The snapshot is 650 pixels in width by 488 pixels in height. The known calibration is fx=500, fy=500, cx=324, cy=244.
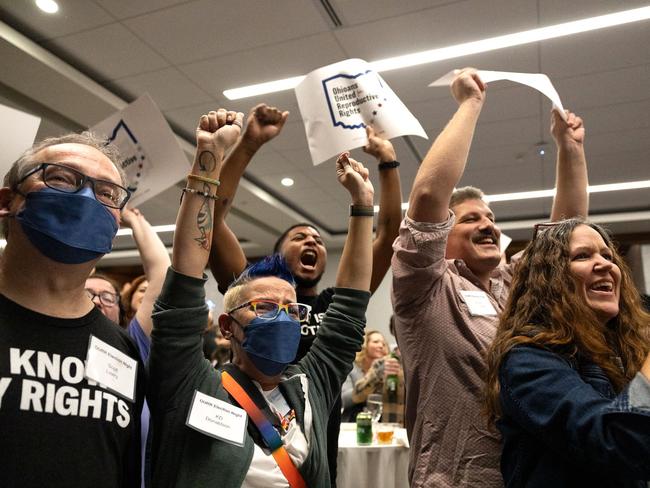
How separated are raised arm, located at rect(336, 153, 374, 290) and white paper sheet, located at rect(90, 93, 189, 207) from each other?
543 mm

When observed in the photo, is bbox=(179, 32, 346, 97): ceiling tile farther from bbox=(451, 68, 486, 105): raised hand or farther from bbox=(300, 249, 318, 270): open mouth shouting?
bbox=(451, 68, 486, 105): raised hand

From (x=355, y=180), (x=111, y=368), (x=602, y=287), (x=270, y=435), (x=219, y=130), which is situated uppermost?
(x=355, y=180)

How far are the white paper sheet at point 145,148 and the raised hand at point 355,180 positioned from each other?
20.4 inches

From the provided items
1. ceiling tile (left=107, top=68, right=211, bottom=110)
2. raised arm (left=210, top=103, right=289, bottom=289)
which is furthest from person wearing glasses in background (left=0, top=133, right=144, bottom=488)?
ceiling tile (left=107, top=68, right=211, bottom=110)

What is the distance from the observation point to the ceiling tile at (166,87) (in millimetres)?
4031

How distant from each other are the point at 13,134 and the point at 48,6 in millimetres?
2566

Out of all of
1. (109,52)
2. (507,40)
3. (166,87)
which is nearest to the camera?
(507,40)

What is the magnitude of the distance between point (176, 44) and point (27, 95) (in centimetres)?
148

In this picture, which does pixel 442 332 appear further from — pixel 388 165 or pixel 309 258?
pixel 309 258

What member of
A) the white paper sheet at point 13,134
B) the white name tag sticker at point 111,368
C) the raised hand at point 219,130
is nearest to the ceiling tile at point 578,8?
the raised hand at point 219,130

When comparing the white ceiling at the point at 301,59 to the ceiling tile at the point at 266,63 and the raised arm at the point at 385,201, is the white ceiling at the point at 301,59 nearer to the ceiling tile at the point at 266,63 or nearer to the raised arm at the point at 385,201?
the ceiling tile at the point at 266,63

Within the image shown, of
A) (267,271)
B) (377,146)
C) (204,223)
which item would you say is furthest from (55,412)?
(377,146)

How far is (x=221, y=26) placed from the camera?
3.40 meters

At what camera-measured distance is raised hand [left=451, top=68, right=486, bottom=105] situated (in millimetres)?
1516
